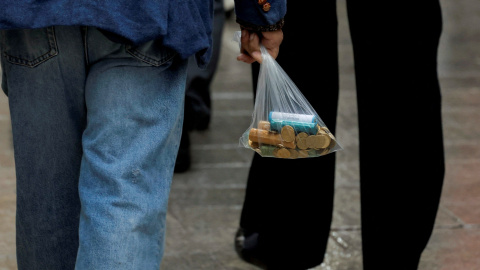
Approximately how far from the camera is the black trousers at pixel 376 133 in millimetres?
2324

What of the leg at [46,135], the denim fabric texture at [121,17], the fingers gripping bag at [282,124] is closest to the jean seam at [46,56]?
the leg at [46,135]

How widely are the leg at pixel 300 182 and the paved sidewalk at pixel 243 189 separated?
0.24m

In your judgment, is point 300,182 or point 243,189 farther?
point 243,189

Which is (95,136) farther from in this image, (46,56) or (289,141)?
(289,141)

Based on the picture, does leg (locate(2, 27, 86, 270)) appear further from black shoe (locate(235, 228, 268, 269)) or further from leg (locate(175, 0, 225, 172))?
leg (locate(175, 0, 225, 172))

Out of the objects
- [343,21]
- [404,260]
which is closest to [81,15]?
[404,260]

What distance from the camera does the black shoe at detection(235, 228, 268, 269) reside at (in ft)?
9.22

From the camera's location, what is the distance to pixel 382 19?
7.59 feet

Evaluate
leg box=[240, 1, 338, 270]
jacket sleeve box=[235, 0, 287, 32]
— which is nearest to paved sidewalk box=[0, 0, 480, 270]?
leg box=[240, 1, 338, 270]

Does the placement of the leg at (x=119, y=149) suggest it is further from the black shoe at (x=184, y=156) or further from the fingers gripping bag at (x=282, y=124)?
the black shoe at (x=184, y=156)

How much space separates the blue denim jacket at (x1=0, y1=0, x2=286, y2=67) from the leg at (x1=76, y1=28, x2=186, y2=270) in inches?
2.4

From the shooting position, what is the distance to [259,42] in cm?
204

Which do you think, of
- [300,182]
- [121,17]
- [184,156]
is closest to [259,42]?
[121,17]

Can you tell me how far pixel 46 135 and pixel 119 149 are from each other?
201 millimetres
